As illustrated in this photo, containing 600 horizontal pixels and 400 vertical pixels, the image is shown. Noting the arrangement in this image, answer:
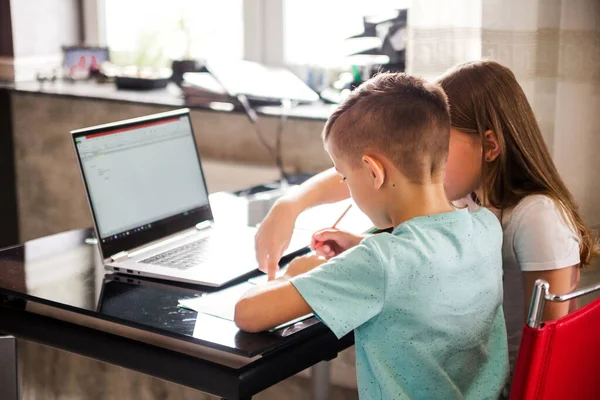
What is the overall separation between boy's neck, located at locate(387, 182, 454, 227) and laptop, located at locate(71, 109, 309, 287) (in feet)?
1.42

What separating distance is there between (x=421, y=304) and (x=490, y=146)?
0.40 meters

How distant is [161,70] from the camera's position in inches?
135

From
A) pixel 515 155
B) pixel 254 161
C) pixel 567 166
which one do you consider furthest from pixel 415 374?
pixel 254 161

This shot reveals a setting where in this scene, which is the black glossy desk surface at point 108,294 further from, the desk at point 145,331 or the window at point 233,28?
the window at point 233,28

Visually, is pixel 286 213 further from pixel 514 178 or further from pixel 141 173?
pixel 514 178

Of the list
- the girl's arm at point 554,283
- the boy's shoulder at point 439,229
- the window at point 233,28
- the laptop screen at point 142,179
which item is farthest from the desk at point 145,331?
the window at point 233,28

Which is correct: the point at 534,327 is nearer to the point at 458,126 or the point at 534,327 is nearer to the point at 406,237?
the point at 406,237

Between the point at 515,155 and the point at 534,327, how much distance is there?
0.52 meters

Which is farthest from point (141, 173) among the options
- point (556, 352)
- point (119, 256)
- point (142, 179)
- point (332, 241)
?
point (556, 352)

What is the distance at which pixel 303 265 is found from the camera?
1.44 metres

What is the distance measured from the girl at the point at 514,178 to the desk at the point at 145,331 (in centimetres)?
35

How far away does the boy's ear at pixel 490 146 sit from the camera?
58.0 inches

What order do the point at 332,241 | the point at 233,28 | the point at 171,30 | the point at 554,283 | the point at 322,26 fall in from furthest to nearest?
the point at 171,30 → the point at 233,28 → the point at 322,26 → the point at 332,241 → the point at 554,283

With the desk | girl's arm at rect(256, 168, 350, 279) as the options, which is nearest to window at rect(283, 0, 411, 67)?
girl's arm at rect(256, 168, 350, 279)
